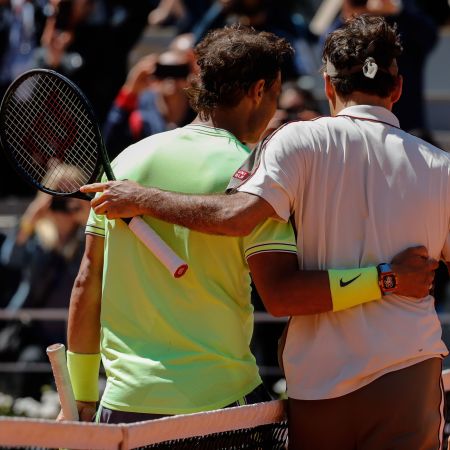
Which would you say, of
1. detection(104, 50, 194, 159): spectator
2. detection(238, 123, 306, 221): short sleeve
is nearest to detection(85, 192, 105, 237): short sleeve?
detection(238, 123, 306, 221): short sleeve

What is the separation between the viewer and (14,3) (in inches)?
335

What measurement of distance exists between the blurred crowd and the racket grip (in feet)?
11.5

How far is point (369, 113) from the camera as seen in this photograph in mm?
2891

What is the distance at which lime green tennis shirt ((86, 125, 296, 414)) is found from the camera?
113 inches

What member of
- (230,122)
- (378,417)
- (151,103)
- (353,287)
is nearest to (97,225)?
(230,122)

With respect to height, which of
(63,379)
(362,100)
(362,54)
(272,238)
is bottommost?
(63,379)

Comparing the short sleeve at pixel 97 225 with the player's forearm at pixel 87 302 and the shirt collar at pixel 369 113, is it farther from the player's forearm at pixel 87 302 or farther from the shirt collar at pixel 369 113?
the shirt collar at pixel 369 113

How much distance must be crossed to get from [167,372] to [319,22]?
5.74 metres

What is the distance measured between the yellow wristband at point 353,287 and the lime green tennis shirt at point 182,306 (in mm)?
171

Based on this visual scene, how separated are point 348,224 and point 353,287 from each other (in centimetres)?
17

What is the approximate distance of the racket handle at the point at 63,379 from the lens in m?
2.92

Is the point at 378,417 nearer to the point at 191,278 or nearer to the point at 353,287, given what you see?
the point at 353,287

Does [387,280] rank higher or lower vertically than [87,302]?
higher

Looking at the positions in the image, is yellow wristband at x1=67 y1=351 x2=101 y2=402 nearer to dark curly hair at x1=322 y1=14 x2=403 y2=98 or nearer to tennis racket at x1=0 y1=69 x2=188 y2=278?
tennis racket at x1=0 y1=69 x2=188 y2=278
